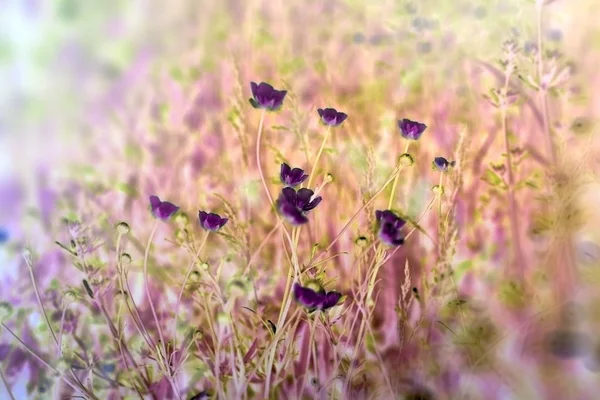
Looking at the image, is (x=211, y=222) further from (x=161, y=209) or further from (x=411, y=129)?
(x=411, y=129)

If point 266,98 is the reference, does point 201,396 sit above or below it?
below

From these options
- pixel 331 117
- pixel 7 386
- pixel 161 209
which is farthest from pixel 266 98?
pixel 7 386

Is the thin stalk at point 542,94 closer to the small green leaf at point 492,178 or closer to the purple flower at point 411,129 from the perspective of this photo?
the small green leaf at point 492,178

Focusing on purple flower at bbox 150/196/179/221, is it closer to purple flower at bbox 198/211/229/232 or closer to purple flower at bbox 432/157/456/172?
purple flower at bbox 198/211/229/232

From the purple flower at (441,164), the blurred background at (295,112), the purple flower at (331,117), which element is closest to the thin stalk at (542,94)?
the blurred background at (295,112)

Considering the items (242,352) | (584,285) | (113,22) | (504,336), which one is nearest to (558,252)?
(584,285)
